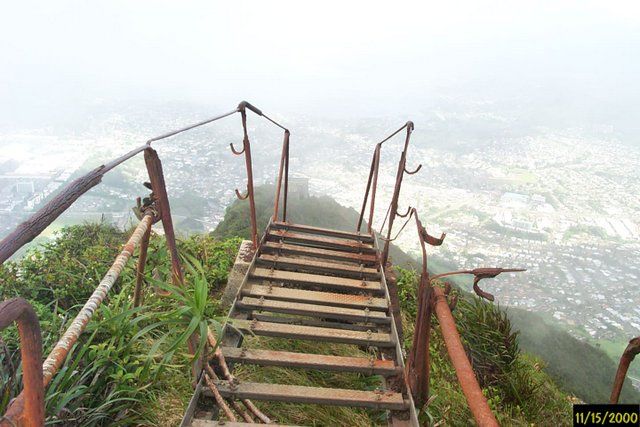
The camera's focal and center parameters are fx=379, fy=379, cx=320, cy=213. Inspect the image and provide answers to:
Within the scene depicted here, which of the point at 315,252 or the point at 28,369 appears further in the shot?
the point at 315,252

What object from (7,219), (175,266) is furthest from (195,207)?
(175,266)

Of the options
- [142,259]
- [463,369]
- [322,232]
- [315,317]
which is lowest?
[315,317]

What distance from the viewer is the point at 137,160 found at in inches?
1923

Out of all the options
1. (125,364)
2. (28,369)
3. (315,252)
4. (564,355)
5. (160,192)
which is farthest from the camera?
(564,355)

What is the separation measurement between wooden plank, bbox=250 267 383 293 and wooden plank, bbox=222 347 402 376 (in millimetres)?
1037

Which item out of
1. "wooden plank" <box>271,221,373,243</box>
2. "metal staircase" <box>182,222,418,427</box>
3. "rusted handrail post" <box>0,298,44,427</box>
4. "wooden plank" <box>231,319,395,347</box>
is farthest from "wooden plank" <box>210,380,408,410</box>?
"wooden plank" <box>271,221,373,243</box>

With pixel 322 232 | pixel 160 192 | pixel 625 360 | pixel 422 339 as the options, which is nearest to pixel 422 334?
pixel 422 339

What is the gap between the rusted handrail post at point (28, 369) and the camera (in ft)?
2.63

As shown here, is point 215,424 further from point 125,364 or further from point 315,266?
point 315,266

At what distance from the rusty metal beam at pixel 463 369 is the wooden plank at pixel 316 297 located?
184 cm

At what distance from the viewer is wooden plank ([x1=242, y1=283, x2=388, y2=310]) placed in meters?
3.23

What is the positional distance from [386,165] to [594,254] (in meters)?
35.5

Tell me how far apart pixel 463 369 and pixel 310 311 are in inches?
79.6

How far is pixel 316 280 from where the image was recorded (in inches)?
141
